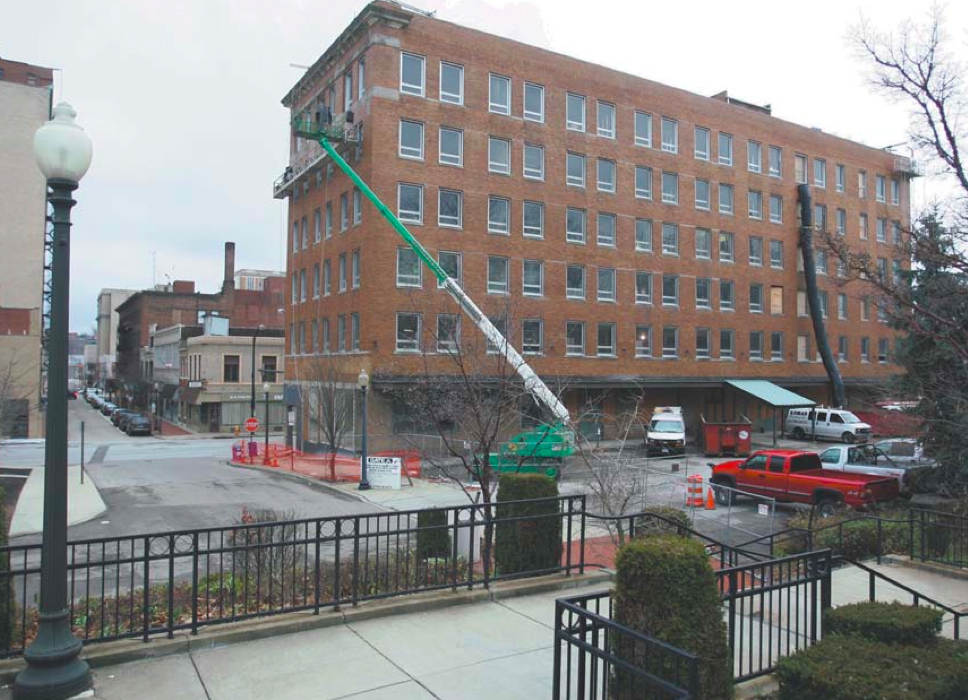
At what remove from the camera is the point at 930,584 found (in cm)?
1092

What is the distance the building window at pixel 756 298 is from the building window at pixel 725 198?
5572 millimetres

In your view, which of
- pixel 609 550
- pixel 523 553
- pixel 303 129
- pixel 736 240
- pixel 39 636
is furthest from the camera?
pixel 736 240

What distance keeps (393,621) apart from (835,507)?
14.4 m

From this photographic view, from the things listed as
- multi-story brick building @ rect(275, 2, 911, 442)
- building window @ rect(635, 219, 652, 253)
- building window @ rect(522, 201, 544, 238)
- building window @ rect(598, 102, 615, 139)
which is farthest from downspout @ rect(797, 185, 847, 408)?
building window @ rect(522, 201, 544, 238)

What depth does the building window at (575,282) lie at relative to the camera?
41769 mm

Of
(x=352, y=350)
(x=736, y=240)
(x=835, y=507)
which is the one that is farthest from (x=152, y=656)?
(x=736, y=240)

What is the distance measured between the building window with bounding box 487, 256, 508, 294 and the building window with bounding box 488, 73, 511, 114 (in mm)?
8050

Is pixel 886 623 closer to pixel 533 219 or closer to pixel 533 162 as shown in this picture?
pixel 533 219

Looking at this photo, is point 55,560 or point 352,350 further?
point 352,350

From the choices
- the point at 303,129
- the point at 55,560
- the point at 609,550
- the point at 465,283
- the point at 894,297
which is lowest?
the point at 609,550

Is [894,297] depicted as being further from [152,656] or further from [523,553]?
[152,656]

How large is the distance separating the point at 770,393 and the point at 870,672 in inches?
1679

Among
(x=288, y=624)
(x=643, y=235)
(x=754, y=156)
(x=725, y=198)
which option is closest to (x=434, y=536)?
(x=288, y=624)

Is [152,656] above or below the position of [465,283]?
below
